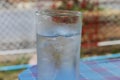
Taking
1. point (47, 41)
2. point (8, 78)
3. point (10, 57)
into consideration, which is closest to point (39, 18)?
point (47, 41)

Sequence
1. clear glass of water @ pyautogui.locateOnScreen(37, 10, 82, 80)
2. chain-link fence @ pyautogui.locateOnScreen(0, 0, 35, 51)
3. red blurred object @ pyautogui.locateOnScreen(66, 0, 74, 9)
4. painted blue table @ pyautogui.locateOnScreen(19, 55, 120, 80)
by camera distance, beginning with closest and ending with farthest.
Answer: clear glass of water @ pyautogui.locateOnScreen(37, 10, 82, 80)
painted blue table @ pyautogui.locateOnScreen(19, 55, 120, 80)
chain-link fence @ pyautogui.locateOnScreen(0, 0, 35, 51)
red blurred object @ pyautogui.locateOnScreen(66, 0, 74, 9)

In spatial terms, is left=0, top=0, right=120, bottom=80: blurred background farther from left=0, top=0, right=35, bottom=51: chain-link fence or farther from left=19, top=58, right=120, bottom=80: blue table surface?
left=19, top=58, right=120, bottom=80: blue table surface

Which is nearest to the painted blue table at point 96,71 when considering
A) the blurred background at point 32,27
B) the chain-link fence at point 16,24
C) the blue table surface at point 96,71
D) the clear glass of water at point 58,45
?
the blue table surface at point 96,71

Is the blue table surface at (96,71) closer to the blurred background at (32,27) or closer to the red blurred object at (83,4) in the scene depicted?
the blurred background at (32,27)

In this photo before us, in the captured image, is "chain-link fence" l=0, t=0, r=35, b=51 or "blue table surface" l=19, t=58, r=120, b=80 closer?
"blue table surface" l=19, t=58, r=120, b=80

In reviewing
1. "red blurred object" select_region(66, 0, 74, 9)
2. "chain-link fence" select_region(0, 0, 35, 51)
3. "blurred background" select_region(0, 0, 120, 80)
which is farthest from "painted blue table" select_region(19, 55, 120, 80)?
"red blurred object" select_region(66, 0, 74, 9)

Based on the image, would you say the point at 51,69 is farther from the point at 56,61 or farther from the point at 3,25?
the point at 3,25

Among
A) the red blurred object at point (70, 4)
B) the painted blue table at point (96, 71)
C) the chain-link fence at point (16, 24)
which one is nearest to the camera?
the painted blue table at point (96, 71)
